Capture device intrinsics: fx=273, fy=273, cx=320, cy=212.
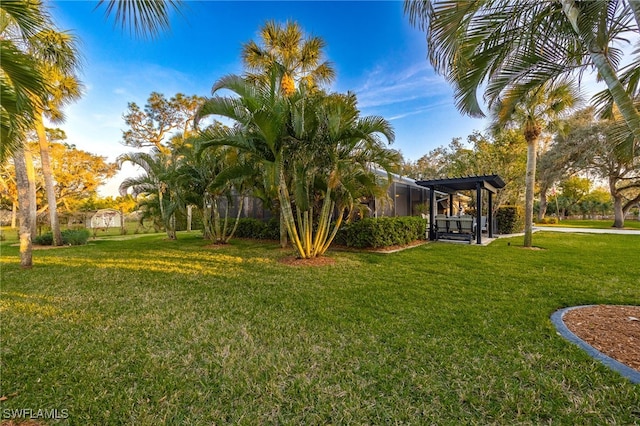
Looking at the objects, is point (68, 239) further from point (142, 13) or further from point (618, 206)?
point (618, 206)

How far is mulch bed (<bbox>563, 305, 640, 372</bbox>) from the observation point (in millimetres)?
2510

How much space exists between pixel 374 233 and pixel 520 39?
20.3 feet

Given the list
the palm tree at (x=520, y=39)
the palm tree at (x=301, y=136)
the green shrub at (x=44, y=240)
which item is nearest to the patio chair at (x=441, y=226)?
the palm tree at (x=301, y=136)

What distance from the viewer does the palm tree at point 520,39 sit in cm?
269

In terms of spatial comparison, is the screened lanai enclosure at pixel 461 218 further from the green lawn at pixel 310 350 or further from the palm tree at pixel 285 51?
the palm tree at pixel 285 51

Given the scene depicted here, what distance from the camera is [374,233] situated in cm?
875

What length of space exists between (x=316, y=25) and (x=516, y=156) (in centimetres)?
1388

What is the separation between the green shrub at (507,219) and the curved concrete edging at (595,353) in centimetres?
1394

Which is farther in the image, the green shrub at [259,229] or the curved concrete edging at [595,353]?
the green shrub at [259,229]

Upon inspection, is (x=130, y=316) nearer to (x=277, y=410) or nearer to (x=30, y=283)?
(x=277, y=410)

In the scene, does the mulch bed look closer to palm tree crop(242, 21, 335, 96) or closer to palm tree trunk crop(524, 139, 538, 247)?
palm tree trunk crop(524, 139, 538, 247)

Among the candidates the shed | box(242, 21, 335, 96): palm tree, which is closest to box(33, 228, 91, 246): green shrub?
the shed

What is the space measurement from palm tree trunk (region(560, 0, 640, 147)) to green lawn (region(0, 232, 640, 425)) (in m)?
2.13
